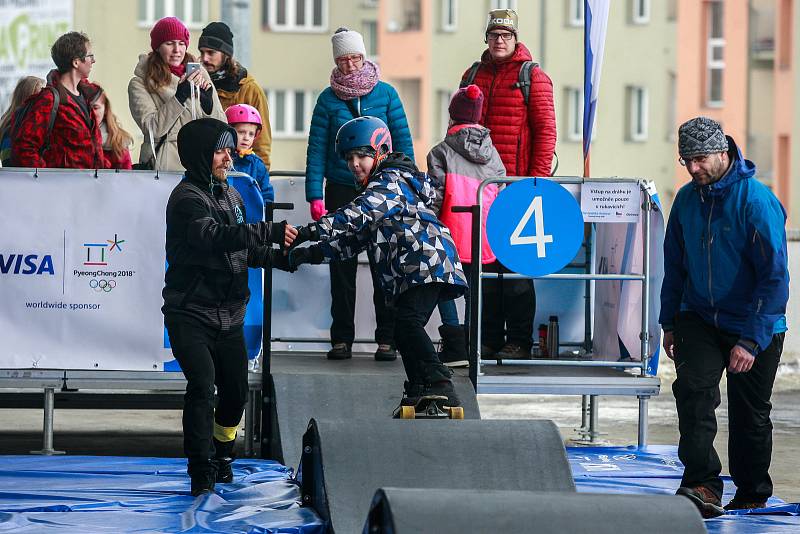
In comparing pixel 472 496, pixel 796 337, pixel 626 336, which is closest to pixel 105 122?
pixel 626 336

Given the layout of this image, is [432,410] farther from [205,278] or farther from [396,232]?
[205,278]

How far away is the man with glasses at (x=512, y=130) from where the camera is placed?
1103 cm

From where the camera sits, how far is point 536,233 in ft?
34.3

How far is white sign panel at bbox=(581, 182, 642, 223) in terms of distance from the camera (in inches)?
422

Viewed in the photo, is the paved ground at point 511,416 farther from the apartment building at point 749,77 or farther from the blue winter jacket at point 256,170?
the apartment building at point 749,77

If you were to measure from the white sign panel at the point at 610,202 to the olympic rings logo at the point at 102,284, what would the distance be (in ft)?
9.53

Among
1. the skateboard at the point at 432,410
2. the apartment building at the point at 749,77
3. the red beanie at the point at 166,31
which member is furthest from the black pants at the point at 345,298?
the apartment building at the point at 749,77

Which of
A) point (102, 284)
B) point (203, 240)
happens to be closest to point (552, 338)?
point (102, 284)

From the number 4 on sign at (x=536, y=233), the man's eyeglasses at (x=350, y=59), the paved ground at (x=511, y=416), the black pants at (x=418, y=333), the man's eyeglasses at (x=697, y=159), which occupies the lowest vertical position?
the paved ground at (x=511, y=416)

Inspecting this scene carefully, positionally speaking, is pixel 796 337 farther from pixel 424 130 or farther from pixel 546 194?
pixel 424 130

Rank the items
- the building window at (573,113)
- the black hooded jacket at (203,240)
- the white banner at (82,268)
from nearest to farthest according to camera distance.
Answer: the black hooded jacket at (203,240) < the white banner at (82,268) < the building window at (573,113)

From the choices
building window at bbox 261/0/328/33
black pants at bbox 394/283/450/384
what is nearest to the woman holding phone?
black pants at bbox 394/283/450/384

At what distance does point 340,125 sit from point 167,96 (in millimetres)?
1077

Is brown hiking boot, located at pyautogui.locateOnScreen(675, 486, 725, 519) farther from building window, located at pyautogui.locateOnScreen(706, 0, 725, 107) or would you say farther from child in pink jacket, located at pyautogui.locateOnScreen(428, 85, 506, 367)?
building window, located at pyautogui.locateOnScreen(706, 0, 725, 107)
